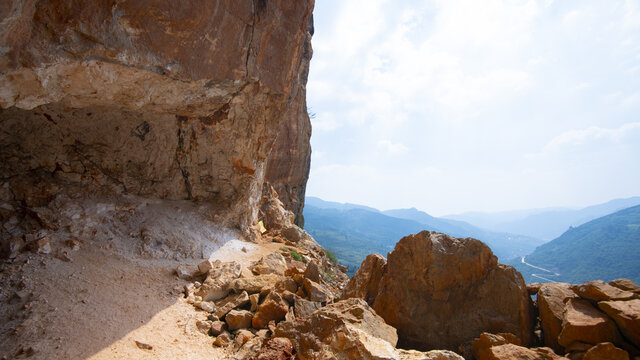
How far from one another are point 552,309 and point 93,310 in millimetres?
6504

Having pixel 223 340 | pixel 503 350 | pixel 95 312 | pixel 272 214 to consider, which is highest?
pixel 272 214

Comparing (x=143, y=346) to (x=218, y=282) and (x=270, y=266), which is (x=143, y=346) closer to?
(x=218, y=282)

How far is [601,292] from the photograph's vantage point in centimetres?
355

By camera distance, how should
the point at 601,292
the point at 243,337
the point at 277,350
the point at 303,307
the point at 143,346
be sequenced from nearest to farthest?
the point at 277,350, the point at 601,292, the point at 143,346, the point at 243,337, the point at 303,307

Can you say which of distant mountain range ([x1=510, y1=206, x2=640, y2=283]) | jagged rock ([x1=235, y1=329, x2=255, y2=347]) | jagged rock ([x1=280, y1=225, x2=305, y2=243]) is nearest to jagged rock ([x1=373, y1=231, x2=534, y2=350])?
jagged rock ([x1=235, y1=329, x2=255, y2=347])

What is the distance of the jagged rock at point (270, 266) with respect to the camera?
6.97 metres

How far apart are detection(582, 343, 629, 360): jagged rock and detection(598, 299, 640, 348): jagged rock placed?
42cm

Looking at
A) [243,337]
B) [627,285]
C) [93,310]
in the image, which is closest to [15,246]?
[93,310]

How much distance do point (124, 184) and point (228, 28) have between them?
185 inches

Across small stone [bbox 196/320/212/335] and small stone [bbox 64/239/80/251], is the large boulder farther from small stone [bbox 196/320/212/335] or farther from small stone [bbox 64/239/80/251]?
small stone [bbox 64/239/80/251]

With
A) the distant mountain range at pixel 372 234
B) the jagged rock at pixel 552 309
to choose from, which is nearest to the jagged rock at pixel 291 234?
the jagged rock at pixel 552 309

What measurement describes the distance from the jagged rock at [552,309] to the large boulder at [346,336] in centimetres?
170

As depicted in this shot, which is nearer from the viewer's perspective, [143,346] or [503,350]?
[503,350]

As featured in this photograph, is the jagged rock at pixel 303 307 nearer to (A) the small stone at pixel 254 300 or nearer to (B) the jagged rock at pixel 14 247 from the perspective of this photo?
(A) the small stone at pixel 254 300
